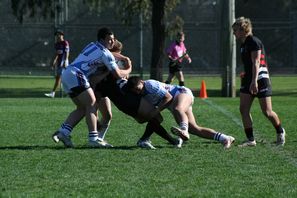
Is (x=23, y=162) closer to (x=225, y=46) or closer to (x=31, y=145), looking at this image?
(x=31, y=145)

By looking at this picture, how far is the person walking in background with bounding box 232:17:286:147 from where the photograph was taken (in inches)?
422

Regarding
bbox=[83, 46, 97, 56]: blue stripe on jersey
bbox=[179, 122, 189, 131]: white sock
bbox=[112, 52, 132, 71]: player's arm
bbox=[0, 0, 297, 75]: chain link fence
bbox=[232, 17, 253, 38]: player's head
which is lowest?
bbox=[0, 0, 297, 75]: chain link fence

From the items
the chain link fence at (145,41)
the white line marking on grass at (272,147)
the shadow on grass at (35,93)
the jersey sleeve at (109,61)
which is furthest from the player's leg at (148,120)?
the chain link fence at (145,41)

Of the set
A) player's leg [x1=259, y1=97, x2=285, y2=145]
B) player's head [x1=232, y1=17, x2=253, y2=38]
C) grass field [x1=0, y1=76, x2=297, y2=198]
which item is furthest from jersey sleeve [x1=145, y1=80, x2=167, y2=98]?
player's leg [x1=259, y1=97, x2=285, y2=145]

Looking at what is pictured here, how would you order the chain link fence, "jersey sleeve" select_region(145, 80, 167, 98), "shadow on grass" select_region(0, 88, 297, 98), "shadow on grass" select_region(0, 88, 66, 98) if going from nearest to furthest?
"jersey sleeve" select_region(145, 80, 167, 98)
"shadow on grass" select_region(0, 88, 297, 98)
"shadow on grass" select_region(0, 88, 66, 98)
the chain link fence


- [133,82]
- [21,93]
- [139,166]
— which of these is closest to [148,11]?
[21,93]

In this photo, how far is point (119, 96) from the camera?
10914 millimetres

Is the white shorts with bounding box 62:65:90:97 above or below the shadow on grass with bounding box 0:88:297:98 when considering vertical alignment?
above

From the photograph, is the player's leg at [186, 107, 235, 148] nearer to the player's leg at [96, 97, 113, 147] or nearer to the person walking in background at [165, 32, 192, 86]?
the player's leg at [96, 97, 113, 147]

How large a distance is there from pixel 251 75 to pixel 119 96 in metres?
1.76

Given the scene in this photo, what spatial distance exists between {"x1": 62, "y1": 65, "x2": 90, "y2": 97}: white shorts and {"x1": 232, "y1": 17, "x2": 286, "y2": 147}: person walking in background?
210 cm

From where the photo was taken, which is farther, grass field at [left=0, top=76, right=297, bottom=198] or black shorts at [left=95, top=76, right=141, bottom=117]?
A: black shorts at [left=95, top=76, right=141, bottom=117]

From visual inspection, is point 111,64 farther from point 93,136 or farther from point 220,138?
point 220,138

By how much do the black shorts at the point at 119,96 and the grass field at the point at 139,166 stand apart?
1.66 feet
